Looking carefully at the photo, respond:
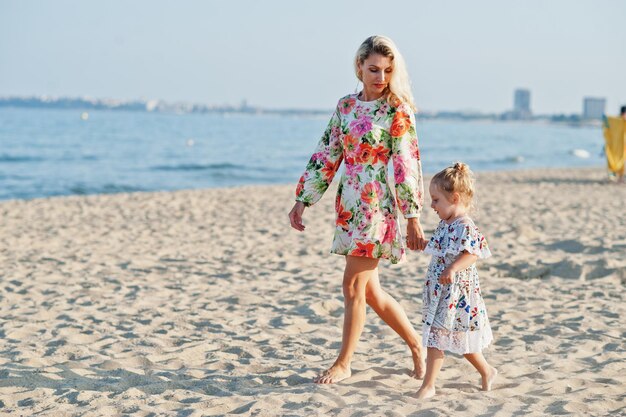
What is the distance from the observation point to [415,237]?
3.52m

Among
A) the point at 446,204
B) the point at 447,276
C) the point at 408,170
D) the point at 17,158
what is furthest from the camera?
the point at 17,158

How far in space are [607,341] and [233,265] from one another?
3.70 metres

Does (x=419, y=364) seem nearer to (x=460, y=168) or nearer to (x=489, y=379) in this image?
(x=489, y=379)

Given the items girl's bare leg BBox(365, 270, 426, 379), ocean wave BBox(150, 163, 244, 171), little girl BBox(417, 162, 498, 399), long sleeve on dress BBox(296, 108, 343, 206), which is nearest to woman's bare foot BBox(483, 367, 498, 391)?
little girl BBox(417, 162, 498, 399)

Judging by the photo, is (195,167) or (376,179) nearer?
(376,179)

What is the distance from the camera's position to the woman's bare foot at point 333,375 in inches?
150

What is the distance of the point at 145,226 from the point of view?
10273mm

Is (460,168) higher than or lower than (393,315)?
higher

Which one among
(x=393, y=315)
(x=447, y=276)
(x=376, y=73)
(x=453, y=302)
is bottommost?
(x=393, y=315)

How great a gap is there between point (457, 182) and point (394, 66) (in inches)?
24.6

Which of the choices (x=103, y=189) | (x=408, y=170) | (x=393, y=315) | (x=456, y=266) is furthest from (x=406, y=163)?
(x=103, y=189)

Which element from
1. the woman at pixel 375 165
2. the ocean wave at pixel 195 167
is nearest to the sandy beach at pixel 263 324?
the woman at pixel 375 165

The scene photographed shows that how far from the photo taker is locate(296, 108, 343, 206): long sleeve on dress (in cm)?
376

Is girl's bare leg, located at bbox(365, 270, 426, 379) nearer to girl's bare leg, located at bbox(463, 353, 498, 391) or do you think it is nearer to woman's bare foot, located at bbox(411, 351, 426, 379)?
woman's bare foot, located at bbox(411, 351, 426, 379)
